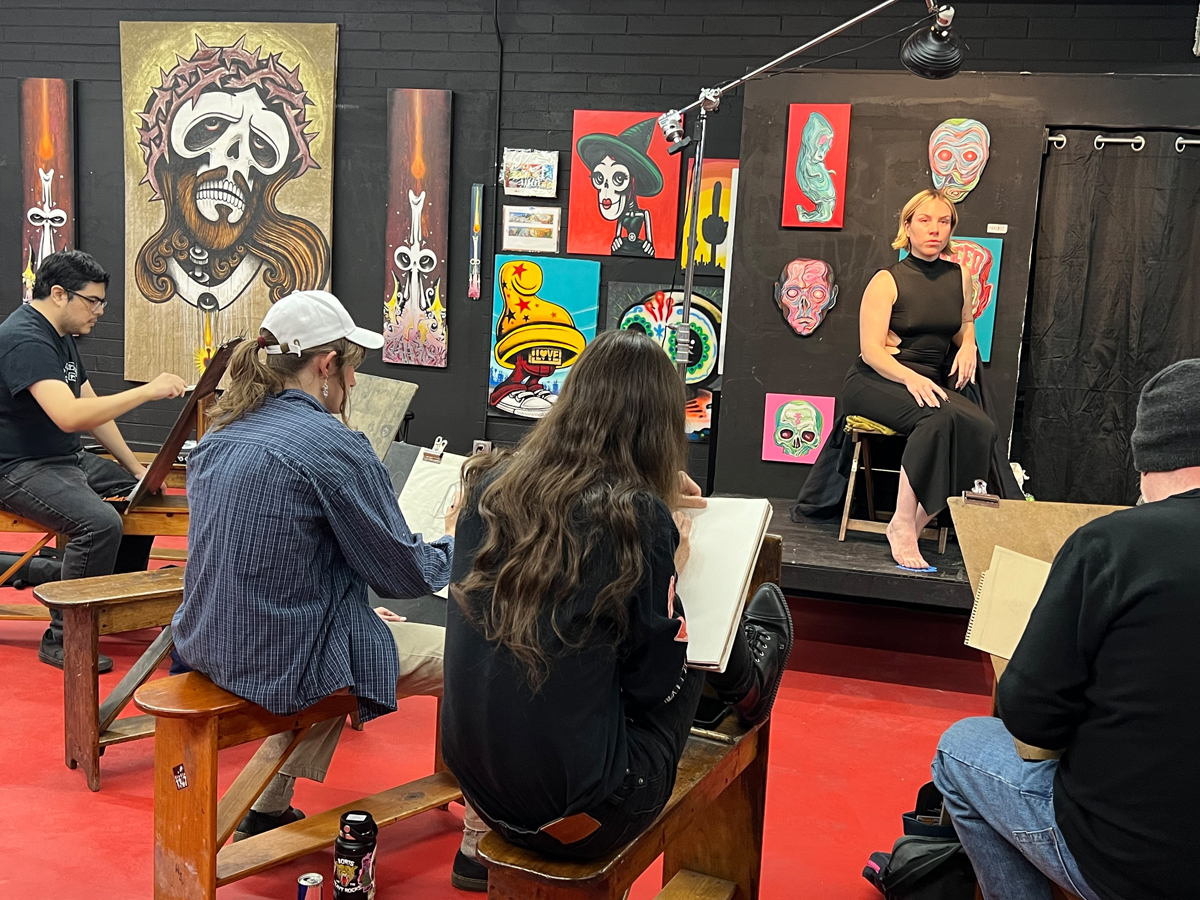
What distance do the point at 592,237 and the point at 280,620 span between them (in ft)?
14.1

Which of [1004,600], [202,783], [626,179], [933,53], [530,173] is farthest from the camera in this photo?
[530,173]

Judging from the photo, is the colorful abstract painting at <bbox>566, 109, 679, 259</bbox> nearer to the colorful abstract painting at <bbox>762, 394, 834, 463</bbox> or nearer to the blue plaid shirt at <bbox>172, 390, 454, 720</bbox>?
the colorful abstract painting at <bbox>762, 394, 834, 463</bbox>

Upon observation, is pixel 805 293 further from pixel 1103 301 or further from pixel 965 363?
pixel 1103 301

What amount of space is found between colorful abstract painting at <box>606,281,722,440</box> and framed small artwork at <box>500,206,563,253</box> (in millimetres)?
458

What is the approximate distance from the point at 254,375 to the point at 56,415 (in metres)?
1.70

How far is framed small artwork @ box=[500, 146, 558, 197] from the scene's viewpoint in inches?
237

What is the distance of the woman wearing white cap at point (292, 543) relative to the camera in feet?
6.64

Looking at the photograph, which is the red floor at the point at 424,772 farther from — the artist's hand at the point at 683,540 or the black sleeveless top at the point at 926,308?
the black sleeveless top at the point at 926,308

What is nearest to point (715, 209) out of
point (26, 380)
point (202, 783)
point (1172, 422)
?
point (26, 380)

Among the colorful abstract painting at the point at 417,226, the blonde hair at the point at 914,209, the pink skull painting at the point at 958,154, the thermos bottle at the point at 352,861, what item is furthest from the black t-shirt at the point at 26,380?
the pink skull painting at the point at 958,154

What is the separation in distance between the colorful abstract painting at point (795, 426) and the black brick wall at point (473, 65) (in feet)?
2.72

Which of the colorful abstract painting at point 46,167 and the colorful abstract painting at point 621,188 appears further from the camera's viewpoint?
the colorful abstract painting at point 46,167

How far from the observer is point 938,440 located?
4.16 m

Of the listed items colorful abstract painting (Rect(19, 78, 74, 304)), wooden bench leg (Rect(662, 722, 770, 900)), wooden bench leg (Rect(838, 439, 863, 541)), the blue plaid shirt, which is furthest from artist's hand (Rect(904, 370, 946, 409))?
colorful abstract painting (Rect(19, 78, 74, 304))
